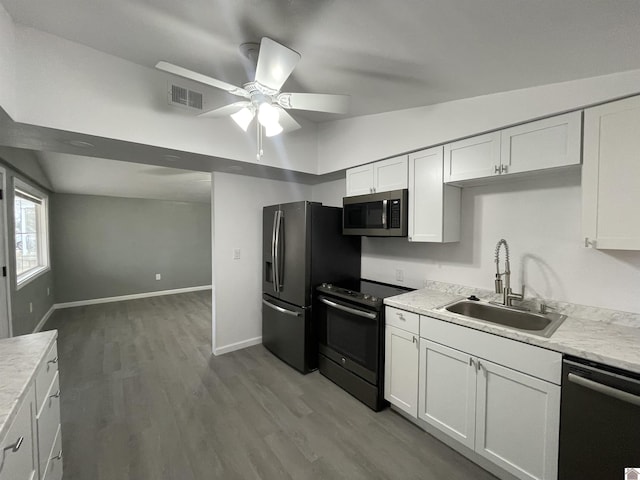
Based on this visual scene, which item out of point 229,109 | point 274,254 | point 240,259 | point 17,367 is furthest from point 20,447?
point 240,259

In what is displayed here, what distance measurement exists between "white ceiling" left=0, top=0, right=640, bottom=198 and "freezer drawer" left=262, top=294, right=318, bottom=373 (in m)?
2.19

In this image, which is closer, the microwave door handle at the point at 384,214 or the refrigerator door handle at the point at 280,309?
the microwave door handle at the point at 384,214

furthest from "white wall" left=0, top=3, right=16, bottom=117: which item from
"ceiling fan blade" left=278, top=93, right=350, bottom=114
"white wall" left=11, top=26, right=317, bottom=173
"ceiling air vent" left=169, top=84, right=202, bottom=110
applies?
"ceiling fan blade" left=278, top=93, right=350, bottom=114

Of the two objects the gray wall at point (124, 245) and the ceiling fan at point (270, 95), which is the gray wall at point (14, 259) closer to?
the gray wall at point (124, 245)

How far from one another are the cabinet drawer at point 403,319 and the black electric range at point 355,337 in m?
0.06

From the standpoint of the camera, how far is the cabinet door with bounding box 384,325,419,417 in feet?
6.48

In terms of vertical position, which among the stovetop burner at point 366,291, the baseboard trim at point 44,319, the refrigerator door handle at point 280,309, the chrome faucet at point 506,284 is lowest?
the baseboard trim at point 44,319

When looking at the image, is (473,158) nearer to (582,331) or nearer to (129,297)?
(582,331)

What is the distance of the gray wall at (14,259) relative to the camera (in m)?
2.84

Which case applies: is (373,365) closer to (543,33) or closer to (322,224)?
(322,224)

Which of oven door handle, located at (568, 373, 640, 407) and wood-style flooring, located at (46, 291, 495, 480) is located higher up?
oven door handle, located at (568, 373, 640, 407)

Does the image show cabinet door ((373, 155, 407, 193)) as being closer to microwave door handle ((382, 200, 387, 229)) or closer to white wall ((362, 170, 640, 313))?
microwave door handle ((382, 200, 387, 229))

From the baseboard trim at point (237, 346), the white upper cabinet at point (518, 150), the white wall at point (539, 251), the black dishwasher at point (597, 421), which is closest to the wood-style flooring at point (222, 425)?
the baseboard trim at point (237, 346)

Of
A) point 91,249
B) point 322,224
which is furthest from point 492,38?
point 91,249
